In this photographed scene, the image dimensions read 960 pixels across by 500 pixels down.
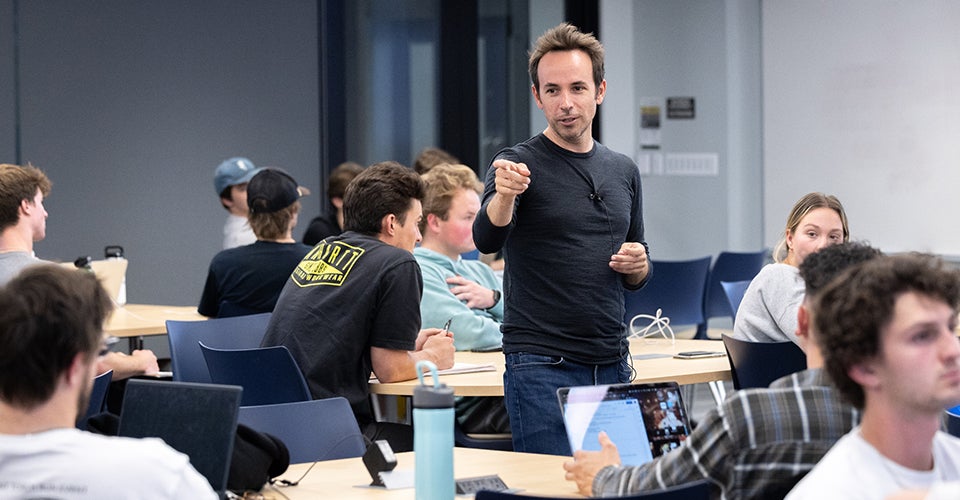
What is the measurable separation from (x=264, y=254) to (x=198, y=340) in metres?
0.86

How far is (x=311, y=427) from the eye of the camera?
2922 millimetres

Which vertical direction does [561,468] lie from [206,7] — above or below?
Answer: below

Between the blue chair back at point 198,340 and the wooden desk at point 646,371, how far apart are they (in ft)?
2.48

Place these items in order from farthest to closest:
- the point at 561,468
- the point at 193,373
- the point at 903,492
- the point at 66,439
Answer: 1. the point at 193,373
2. the point at 561,468
3. the point at 66,439
4. the point at 903,492

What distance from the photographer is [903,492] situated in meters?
1.60

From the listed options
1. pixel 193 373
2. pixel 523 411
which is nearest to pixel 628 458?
pixel 523 411

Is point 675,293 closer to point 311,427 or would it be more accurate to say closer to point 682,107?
point 682,107

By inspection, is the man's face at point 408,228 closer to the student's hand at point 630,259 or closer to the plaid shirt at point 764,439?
the student's hand at point 630,259

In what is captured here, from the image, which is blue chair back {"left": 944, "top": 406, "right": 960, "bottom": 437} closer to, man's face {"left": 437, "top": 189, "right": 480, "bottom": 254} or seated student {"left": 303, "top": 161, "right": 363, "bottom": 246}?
man's face {"left": 437, "top": 189, "right": 480, "bottom": 254}

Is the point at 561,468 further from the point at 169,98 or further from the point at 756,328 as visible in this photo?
the point at 169,98

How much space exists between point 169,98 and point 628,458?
5930 millimetres

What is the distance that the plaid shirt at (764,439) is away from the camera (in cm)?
195

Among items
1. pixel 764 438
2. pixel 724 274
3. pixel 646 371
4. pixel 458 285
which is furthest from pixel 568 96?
pixel 724 274

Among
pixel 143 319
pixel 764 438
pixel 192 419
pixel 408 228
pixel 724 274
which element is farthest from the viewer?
pixel 724 274
